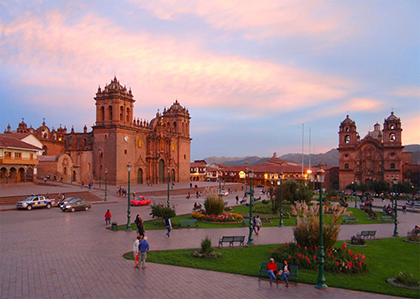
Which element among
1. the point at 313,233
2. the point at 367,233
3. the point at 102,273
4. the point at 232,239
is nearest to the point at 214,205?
the point at 232,239

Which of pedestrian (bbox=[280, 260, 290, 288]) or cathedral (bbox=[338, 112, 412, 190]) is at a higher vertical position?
cathedral (bbox=[338, 112, 412, 190])

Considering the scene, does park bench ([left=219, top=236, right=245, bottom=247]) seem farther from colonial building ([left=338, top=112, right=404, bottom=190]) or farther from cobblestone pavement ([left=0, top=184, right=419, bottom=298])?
colonial building ([left=338, top=112, right=404, bottom=190])

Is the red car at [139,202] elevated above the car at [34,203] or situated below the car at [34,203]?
below

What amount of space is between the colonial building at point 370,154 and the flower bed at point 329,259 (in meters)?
59.0

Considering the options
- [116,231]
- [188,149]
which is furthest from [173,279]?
[188,149]

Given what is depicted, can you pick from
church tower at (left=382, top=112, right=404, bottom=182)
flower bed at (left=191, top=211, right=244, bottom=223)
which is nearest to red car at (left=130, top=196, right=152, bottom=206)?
flower bed at (left=191, top=211, right=244, bottom=223)

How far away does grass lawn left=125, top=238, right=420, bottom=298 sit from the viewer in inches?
402

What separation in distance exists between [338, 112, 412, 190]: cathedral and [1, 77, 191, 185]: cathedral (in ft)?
→ 125

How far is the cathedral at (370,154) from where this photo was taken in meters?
66.9

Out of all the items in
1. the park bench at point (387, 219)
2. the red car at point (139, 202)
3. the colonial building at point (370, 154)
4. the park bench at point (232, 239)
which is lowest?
the park bench at point (387, 219)

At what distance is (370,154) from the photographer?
228ft

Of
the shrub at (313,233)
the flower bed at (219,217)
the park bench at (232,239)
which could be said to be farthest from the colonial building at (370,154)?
the shrub at (313,233)

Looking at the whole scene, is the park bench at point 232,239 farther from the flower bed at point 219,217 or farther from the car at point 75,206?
the car at point 75,206

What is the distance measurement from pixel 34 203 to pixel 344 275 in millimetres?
23548
